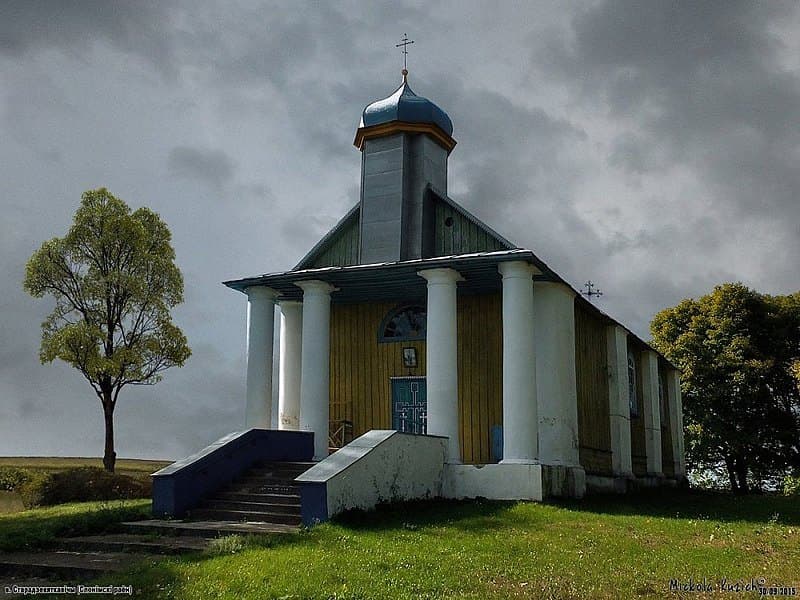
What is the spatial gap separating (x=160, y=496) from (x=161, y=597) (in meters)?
5.63

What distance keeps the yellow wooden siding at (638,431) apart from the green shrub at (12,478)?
15.2 metres

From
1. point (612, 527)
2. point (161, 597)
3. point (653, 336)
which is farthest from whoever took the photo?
point (653, 336)

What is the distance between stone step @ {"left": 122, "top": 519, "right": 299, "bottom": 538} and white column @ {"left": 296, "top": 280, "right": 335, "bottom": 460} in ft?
15.2

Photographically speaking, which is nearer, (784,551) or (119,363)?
(784,551)

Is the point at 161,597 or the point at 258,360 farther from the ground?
the point at 258,360

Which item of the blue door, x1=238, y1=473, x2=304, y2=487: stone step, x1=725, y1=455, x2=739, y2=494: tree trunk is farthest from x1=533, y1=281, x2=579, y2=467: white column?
x1=725, y1=455, x2=739, y2=494: tree trunk

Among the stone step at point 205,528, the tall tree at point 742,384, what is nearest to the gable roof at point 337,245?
the stone step at point 205,528

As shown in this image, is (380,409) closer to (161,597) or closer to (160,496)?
(160,496)

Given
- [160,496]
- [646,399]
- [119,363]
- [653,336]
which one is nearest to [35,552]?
[160,496]

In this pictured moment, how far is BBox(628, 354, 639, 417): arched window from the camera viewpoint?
2405 cm

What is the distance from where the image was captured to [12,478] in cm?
2130

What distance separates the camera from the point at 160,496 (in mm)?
13836

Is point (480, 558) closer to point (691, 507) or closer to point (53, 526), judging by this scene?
point (53, 526)

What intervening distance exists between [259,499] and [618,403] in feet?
35.5
